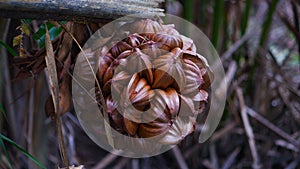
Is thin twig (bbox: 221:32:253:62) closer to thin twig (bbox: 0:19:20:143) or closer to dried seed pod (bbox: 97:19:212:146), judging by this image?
thin twig (bbox: 0:19:20:143)

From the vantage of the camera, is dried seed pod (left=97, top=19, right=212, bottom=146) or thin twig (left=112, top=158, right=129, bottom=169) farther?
thin twig (left=112, top=158, right=129, bottom=169)

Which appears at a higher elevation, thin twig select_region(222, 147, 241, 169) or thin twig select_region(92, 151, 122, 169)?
thin twig select_region(92, 151, 122, 169)

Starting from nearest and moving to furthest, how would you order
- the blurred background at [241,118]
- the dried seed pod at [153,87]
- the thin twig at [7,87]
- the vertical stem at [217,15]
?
the dried seed pod at [153,87] < the thin twig at [7,87] < the vertical stem at [217,15] < the blurred background at [241,118]

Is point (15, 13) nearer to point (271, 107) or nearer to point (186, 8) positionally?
point (186, 8)

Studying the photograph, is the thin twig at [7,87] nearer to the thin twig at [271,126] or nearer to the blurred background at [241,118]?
the blurred background at [241,118]

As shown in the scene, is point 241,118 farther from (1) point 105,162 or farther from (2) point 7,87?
(2) point 7,87

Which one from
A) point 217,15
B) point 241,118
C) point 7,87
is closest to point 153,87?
point 7,87

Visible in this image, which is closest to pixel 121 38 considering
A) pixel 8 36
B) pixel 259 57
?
pixel 8 36

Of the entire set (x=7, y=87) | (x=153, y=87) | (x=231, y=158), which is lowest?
(x=231, y=158)

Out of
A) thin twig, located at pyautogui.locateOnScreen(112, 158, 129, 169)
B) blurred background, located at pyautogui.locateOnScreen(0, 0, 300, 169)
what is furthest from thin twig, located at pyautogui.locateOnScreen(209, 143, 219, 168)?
thin twig, located at pyautogui.locateOnScreen(112, 158, 129, 169)

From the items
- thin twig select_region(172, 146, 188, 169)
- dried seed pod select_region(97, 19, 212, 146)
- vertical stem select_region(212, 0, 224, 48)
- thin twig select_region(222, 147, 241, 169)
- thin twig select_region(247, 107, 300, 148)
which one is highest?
dried seed pod select_region(97, 19, 212, 146)

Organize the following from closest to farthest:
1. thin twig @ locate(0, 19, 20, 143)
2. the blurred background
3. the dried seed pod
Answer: the dried seed pod < thin twig @ locate(0, 19, 20, 143) < the blurred background

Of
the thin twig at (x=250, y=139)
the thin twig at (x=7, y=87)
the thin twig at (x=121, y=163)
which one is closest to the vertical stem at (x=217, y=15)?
the thin twig at (x=250, y=139)
